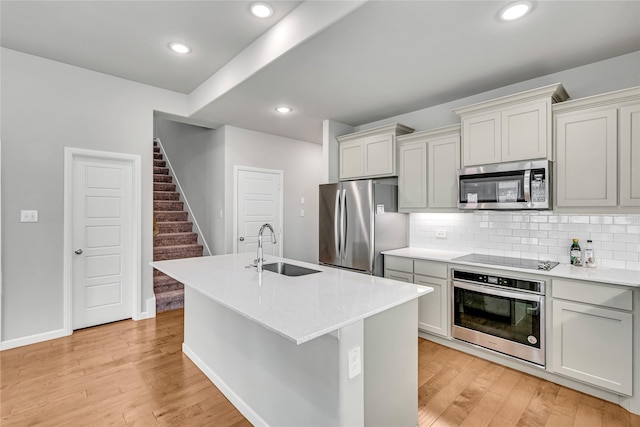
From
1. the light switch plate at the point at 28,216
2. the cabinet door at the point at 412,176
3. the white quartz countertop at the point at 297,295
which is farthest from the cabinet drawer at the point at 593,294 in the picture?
the light switch plate at the point at 28,216

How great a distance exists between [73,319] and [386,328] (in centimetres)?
348

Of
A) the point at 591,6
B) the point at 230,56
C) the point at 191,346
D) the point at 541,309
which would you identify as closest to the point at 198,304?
the point at 191,346

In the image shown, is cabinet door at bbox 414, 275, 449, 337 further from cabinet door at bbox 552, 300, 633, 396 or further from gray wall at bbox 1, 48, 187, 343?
gray wall at bbox 1, 48, 187, 343

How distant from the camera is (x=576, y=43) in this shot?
2.29 metres

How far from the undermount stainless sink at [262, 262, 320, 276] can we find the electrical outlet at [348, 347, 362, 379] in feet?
3.38

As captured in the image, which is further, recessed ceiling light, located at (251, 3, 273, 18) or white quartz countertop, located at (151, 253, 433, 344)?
recessed ceiling light, located at (251, 3, 273, 18)

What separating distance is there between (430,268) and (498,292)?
640 millimetres

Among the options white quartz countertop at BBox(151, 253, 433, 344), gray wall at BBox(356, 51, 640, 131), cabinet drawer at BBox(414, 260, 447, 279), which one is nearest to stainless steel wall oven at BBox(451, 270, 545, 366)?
cabinet drawer at BBox(414, 260, 447, 279)

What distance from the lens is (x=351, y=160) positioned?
409 centimetres

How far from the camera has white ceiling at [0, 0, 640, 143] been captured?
6.57ft

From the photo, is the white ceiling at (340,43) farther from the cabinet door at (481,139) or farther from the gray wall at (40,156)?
the cabinet door at (481,139)

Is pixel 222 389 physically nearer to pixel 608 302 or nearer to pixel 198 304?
pixel 198 304

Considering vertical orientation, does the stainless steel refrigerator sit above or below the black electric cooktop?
above

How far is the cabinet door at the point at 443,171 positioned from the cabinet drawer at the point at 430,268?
64 centimetres
